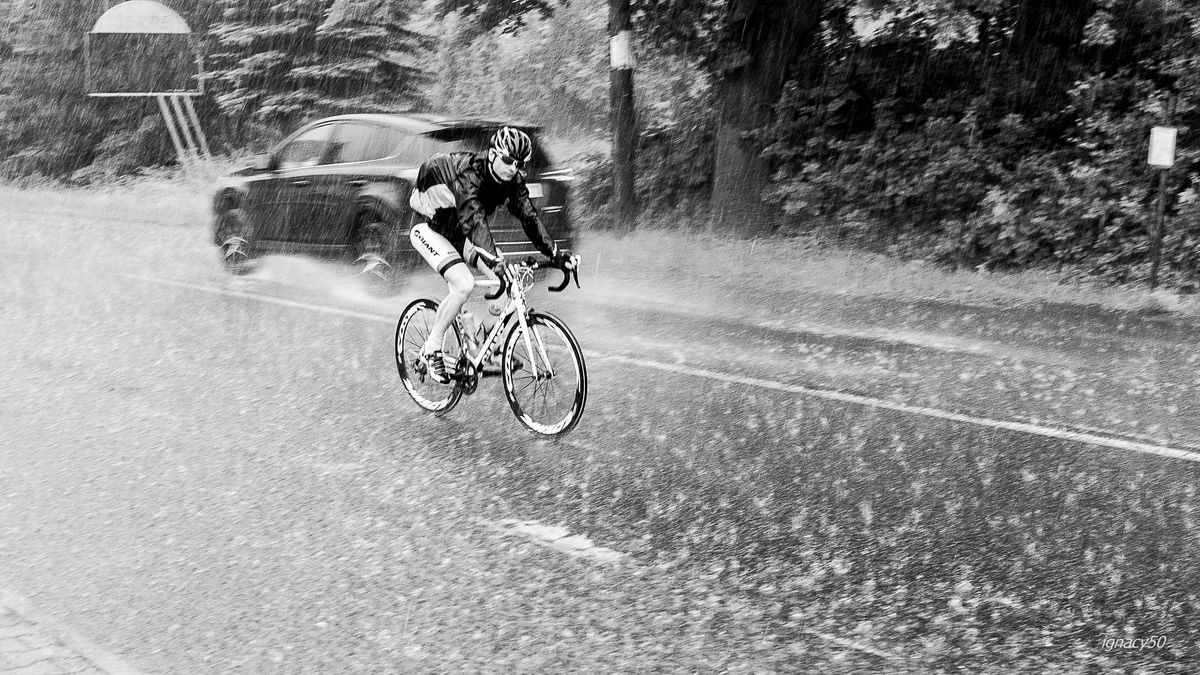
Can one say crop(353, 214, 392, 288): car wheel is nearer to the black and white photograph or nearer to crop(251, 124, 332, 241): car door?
the black and white photograph

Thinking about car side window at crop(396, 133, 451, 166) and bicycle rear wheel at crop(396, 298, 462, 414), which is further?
car side window at crop(396, 133, 451, 166)

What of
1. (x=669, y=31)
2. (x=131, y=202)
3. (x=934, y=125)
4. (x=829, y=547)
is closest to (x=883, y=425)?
(x=829, y=547)

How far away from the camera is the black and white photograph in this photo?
4594 millimetres

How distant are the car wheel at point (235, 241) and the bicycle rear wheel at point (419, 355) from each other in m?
7.22

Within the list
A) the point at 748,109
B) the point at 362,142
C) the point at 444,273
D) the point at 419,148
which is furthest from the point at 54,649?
the point at 748,109

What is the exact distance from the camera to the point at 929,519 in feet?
18.7

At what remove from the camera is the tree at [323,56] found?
26.7 metres

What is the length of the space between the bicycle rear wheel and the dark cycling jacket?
710 mm

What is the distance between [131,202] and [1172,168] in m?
21.4

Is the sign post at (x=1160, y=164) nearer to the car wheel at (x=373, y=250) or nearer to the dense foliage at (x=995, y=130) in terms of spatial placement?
the dense foliage at (x=995, y=130)

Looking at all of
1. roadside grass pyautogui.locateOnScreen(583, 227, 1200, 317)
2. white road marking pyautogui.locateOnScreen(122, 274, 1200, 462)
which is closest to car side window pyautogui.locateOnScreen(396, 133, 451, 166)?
white road marking pyautogui.locateOnScreen(122, 274, 1200, 462)

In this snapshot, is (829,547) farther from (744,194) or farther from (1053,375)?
(744,194)

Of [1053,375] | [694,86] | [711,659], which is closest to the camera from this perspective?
[711,659]

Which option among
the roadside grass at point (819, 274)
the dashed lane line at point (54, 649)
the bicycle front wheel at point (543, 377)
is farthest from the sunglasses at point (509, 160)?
the roadside grass at point (819, 274)
